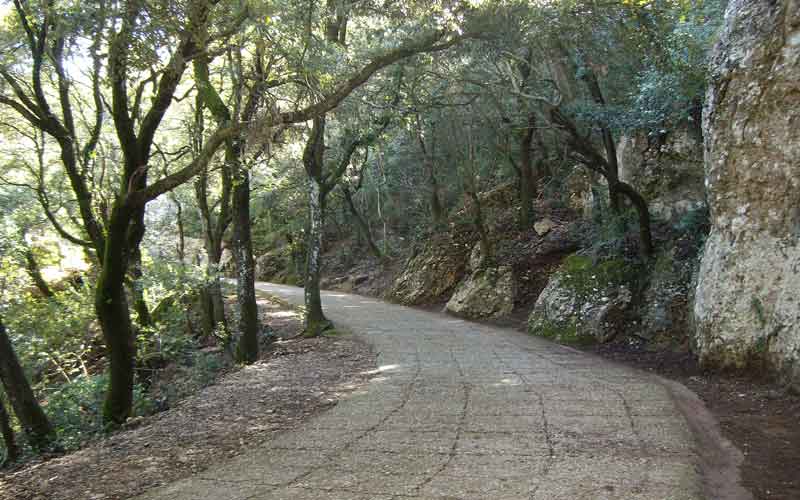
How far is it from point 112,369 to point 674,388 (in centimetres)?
786

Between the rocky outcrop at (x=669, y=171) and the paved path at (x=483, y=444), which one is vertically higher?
the rocky outcrop at (x=669, y=171)

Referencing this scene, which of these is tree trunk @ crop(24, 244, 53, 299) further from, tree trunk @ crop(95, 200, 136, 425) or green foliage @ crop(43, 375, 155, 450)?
tree trunk @ crop(95, 200, 136, 425)

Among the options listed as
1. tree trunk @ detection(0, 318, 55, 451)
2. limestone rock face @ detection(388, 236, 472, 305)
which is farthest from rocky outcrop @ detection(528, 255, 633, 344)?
tree trunk @ detection(0, 318, 55, 451)

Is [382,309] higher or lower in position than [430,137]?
lower

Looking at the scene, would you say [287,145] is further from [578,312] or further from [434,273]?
[578,312]

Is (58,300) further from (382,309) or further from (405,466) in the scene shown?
(405,466)

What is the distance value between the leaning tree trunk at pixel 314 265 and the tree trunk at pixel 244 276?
76.3 inches

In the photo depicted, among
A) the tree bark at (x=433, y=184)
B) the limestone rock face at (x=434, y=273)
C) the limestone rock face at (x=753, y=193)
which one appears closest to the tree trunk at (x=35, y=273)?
the limestone rock face at (x=434, y=273)

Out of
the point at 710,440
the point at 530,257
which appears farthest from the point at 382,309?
the point at 710,440

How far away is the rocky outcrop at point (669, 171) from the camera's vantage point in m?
11.5

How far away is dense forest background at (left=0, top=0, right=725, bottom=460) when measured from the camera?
7.52 m

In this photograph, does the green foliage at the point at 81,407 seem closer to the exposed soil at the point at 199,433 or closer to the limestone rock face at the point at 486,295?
the exposed soil at the point at 199,433

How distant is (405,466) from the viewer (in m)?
4.56

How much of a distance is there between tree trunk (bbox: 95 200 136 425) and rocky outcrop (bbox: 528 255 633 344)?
774cm
